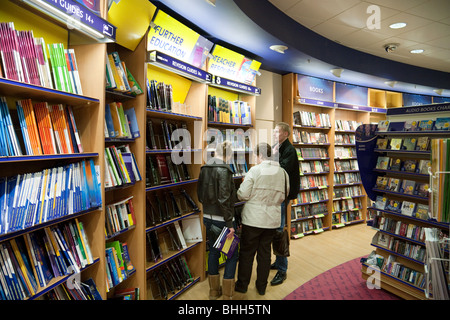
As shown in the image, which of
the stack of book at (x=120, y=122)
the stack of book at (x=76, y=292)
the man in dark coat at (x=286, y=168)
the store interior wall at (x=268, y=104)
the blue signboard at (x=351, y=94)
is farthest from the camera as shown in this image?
the blue signboard at (x=351, y=94)

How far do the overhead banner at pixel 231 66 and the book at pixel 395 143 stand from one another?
2167mm

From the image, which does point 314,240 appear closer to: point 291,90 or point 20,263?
point 291,90

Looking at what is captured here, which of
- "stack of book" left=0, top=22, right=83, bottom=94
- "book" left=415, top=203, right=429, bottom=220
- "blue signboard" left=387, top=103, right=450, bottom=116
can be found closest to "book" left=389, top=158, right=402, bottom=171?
"book" left=415, top=203, right=429, bottom=220

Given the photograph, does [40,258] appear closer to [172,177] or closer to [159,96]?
[172,177]

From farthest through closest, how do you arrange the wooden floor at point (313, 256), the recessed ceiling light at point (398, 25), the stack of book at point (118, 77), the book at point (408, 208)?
the recessed ceiling light at point (398, 25) < the wooden floor at point (313, 256) < the book at point (408, 208) < the stack of book at point (118, 77)

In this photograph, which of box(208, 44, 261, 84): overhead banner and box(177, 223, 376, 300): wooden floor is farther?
box(208, 44, 261, 84): overhead banner

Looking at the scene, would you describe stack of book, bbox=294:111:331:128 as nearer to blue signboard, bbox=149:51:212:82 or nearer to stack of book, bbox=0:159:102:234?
blue signboard, bbox=149:51:212:82

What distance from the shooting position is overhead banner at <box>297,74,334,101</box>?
5.09 metres

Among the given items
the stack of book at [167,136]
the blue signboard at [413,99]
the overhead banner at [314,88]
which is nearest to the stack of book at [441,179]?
the stack of book at [167,136]

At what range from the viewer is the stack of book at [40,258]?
1359 mm

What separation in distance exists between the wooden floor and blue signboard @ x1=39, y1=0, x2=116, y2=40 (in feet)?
9.06

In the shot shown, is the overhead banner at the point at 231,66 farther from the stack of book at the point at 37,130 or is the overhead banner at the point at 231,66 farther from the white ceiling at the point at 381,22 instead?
the stack of book at the point at 37,130

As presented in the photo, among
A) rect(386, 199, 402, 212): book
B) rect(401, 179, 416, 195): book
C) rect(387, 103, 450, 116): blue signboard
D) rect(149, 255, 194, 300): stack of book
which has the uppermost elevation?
rect(387, 103, 450, 116): blue signboard

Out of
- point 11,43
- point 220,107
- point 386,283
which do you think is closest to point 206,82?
point 220,107
